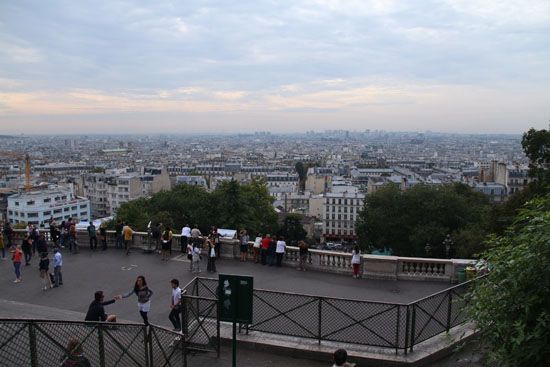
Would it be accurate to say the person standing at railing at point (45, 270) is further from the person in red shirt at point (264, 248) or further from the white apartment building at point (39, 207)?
the white apartment building at point (39, 207)

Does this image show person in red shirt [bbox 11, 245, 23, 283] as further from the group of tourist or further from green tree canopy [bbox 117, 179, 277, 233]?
green tree canopy [bbox 117, 179, 277, 233]

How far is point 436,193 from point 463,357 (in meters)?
31.2

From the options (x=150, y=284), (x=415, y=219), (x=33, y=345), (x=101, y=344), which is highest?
(x=33, y=345)

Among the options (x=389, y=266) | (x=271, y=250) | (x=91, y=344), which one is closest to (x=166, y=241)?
(x=271, y=250)

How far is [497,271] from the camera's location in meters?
6.76

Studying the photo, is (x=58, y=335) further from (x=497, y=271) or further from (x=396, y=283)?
(x=396, y=283)

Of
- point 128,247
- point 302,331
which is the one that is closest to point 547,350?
point 302,331

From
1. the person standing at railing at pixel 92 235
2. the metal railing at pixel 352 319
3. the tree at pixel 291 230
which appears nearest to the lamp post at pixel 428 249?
the person standing at railing at pixel 92 235

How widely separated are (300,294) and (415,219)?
30790 mm

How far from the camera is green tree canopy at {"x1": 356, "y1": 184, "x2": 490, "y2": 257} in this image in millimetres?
37125

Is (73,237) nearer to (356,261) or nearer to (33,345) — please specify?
(356,261)

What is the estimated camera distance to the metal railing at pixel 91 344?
6727 millimetres

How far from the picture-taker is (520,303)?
6.18 metres

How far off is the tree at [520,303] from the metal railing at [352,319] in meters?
3.24
